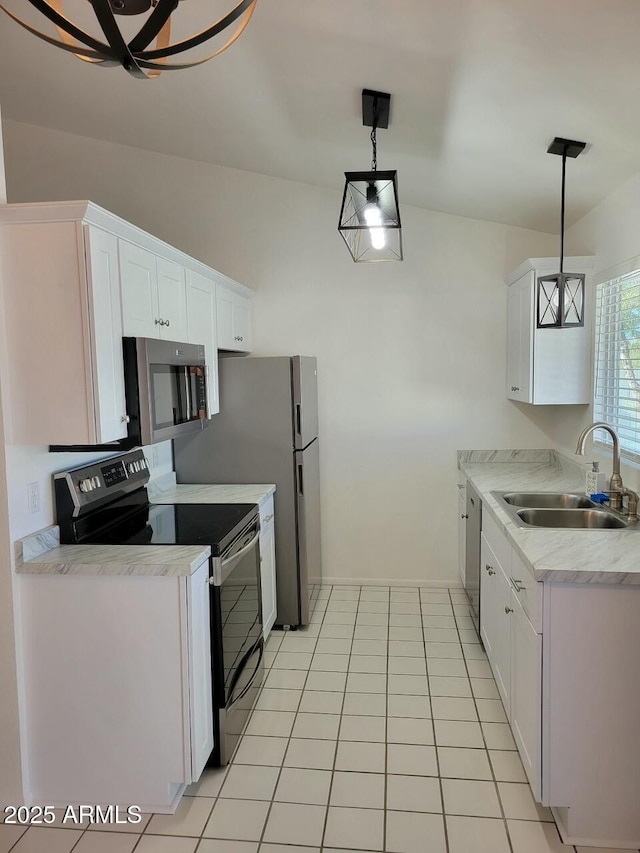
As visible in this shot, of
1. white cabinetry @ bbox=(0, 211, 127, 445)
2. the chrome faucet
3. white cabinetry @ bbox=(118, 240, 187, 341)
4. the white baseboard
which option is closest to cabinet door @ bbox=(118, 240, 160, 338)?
white cabinetry @ bbox=(118, 240, 187, 341)

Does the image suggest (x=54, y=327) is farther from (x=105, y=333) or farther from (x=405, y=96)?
(x=405, y=96)

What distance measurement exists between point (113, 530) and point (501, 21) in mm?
2293

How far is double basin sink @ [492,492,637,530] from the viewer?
2654 mm

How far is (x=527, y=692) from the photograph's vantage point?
2.09m

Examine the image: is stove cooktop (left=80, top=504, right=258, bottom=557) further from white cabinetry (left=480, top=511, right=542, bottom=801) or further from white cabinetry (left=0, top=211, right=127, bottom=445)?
white cabinetry (left=480, top=511, right=542, bottom=801)

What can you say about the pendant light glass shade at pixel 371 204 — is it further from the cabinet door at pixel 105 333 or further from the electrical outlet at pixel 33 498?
the electrical outlet at pixel 33 498

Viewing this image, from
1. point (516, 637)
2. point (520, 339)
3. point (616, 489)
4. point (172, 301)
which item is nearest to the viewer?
point (516, 637)

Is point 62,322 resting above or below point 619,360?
above

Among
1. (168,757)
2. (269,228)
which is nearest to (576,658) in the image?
(168,757)

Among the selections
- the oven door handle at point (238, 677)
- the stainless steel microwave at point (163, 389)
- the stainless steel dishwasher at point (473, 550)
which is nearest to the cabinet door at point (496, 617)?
the stainless steel dishwasher at point (473, 550)

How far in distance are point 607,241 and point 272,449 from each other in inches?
83.6

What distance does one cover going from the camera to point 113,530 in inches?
101

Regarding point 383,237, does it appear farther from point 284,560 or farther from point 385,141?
point 284,560

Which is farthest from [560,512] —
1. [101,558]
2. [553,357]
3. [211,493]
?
[101,558]
